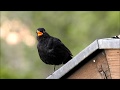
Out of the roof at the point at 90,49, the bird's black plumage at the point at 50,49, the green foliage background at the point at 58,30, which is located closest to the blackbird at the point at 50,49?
the bird's black plumage at the point at 50,49

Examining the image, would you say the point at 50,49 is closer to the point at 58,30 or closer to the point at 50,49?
the point at 50,49

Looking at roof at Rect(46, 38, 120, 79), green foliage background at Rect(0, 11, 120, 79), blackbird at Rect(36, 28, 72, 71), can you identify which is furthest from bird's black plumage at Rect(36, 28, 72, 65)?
green foliage background at Rect(0, 11, 120, 79)

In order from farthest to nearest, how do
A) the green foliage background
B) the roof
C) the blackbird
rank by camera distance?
the green foliage background, the blackbird, the roof

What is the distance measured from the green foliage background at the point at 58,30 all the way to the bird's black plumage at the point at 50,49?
8428mm

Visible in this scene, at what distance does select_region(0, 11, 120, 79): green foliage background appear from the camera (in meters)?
15.4

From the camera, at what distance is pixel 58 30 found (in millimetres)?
17172

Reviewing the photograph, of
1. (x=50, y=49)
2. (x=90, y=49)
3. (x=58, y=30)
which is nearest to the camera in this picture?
(x=90, y=49)

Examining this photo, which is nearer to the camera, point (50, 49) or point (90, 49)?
point (90, 49)

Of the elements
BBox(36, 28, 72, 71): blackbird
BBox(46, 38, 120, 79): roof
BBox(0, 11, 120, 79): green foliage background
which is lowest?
BBox(46, 38, 120, 79): roof

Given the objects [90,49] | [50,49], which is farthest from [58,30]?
[90,49]

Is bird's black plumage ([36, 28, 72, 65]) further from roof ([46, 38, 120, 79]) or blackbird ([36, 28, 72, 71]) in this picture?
roof ([46, 38, 120, 79])

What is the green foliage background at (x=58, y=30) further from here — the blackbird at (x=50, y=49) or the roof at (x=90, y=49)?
the roof at (x=90, y=49)

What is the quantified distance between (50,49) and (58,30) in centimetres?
1104

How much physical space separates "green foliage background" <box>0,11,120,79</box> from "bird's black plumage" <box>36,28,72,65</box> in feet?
27.7
